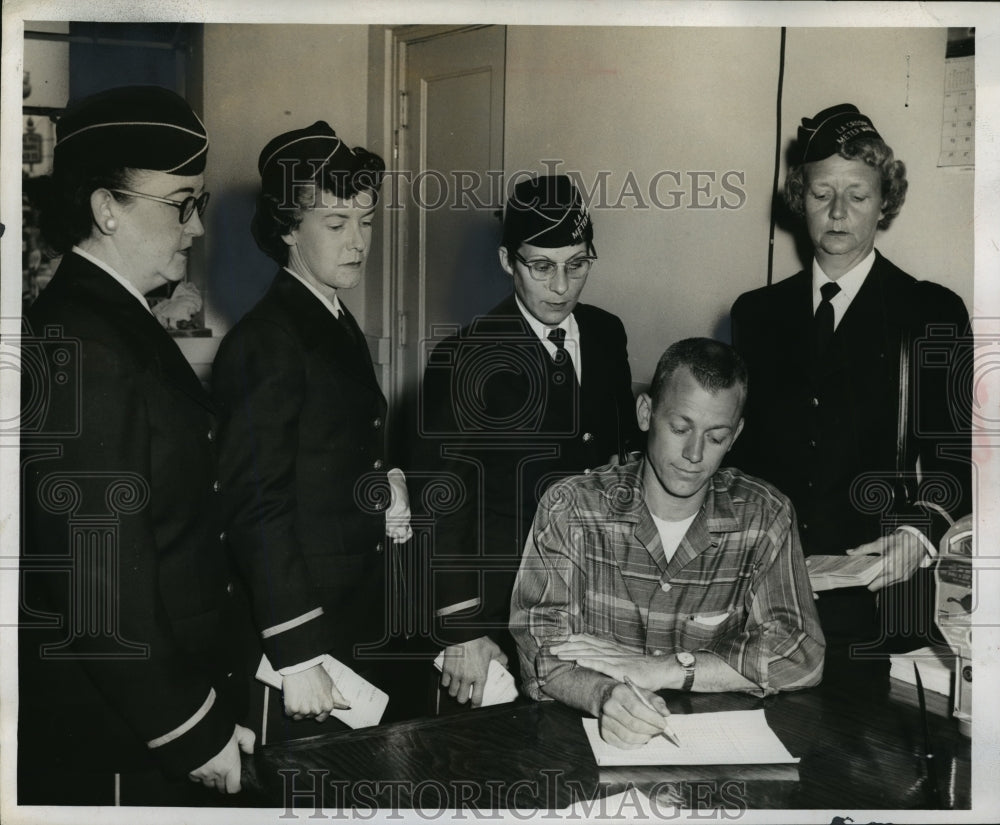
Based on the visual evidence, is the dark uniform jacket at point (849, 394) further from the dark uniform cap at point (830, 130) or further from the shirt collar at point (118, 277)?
the shirt collar at point (118, 277)

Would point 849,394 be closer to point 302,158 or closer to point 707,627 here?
point 707,627

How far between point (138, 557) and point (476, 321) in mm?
909

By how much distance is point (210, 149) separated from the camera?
2.15 m

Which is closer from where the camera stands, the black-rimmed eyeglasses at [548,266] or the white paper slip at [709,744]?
the white paper slip at [709,744]

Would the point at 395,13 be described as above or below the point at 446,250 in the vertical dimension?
above

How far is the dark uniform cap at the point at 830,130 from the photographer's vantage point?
217cm

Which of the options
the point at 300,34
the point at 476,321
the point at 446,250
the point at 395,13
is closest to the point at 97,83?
the point at 300,34

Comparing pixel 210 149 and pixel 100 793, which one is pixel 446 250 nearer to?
pixel 210 149

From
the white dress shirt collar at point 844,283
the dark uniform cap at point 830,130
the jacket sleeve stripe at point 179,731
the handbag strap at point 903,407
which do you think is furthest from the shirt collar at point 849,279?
the jacket sleeve stripe at point 179,731

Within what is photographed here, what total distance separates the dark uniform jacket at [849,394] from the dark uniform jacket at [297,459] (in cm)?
88

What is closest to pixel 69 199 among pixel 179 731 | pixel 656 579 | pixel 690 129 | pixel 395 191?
pixel 395 191

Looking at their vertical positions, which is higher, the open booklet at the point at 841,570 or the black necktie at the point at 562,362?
the black necktie at the point at 562,362

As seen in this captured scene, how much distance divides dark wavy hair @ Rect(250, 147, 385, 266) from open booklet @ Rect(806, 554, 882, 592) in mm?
1386

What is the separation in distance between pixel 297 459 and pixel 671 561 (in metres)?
0.87
